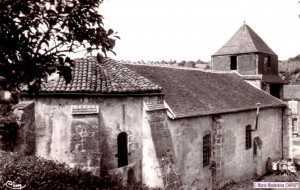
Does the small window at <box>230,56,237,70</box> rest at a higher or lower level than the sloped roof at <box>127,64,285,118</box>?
higher

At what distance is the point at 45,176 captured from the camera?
12.2 metres

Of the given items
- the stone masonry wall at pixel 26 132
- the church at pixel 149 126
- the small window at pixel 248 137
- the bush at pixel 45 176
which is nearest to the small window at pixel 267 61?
the church at pixel 149 126

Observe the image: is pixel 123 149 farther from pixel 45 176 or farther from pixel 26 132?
pixel 26 132

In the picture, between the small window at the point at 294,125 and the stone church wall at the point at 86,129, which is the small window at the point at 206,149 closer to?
the stone church wall at the point at 86,129

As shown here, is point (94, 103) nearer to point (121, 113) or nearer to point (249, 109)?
point (121, 113)

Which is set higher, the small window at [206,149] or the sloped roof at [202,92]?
the sloped roof at [202,92]

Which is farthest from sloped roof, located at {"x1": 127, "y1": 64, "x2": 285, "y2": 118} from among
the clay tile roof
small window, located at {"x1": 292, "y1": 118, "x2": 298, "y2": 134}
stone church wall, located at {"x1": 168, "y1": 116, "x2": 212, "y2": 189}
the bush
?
small window, located at {"x1": 292, "y1": 118, "x2": 298, "y2": 134}

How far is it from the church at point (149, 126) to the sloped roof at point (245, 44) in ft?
23.7

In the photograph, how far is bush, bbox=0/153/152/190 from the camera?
11.6m

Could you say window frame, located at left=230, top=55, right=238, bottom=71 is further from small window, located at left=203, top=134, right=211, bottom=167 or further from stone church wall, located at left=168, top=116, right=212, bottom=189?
small window, located at left=203, top=134, right=211, bottom=167

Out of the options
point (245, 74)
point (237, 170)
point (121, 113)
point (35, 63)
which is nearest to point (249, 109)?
point (237, 170)

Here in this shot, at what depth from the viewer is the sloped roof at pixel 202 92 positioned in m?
17.8

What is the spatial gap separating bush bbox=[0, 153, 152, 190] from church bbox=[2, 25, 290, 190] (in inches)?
27.9

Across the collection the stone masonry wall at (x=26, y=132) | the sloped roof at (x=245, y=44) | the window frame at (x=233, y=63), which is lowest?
the stone masonry wall at (x=26, y=132)
